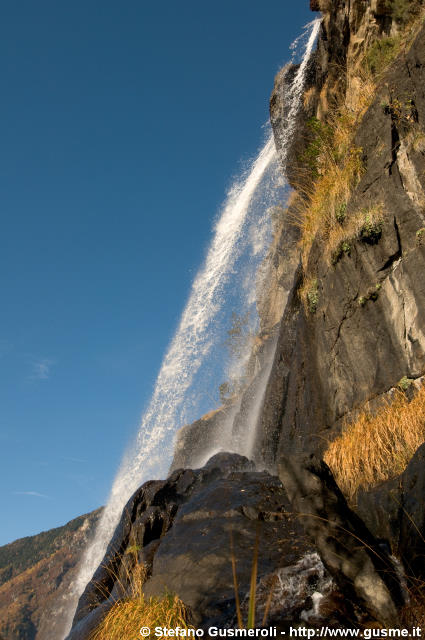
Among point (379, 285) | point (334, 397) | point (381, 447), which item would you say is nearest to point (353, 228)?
point (379, 285)

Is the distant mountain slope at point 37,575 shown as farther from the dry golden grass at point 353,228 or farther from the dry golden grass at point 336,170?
the dry golden grass at point 353,228

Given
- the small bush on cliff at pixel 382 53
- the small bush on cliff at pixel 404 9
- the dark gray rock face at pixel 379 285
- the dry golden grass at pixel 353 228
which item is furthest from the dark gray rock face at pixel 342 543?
the small bush on cliff at pixel 404 9

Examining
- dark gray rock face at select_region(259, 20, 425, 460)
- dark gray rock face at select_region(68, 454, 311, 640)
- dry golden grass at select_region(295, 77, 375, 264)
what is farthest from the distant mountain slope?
dry golden grass at select_region(295, 77, 375, 264)

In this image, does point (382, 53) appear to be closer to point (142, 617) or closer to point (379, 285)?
point (379, 285)

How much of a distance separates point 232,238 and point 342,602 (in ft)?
58.9

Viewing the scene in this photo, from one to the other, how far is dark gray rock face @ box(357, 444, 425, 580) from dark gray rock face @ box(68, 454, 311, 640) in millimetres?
880

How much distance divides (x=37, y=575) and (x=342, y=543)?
331ft

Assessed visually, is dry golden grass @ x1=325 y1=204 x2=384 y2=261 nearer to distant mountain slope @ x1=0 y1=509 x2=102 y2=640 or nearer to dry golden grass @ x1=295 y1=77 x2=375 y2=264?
dry golden grass @ x1=295 y1=77 x2=375 y2=264

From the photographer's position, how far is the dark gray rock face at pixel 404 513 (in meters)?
3.26

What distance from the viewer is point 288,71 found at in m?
16.4

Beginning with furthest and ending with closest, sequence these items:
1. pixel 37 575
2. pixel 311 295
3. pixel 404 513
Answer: pixel 37 575 < pixel 311 295 < pixel 404 513

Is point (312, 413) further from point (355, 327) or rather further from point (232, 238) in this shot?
point (232, 238)

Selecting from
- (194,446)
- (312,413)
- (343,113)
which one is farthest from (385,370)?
(194,446)

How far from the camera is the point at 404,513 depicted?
3.61 meters
